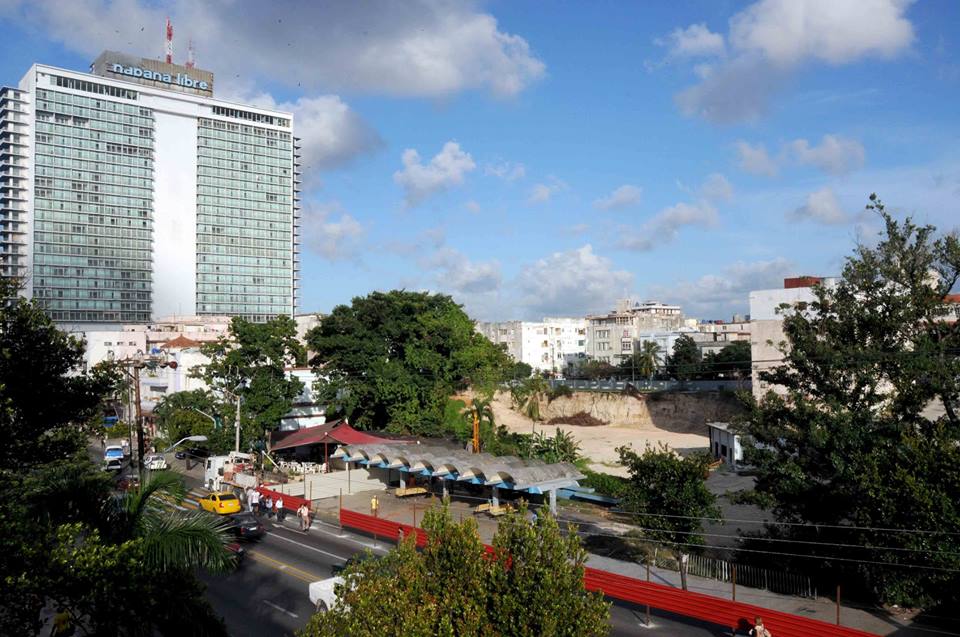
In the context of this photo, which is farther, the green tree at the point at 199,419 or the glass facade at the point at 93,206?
the glass facade at the point at 93,206

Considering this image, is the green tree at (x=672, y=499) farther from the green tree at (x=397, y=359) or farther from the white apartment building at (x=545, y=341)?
the white apartment building at (x=545, y=341)

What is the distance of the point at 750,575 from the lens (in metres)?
22.9

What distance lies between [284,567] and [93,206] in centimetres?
12602

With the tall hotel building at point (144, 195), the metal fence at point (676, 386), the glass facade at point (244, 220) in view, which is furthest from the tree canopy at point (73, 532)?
the glass facade at point (244, 220)

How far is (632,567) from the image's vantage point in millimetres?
25688

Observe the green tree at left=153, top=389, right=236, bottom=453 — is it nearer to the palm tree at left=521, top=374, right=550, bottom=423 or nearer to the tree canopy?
the tree canopy

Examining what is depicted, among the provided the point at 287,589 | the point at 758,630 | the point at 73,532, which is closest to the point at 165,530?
the point at 73,532

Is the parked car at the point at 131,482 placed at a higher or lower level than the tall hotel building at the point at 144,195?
lower

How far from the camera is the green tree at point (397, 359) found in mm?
51781

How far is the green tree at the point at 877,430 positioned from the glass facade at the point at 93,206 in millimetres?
129555

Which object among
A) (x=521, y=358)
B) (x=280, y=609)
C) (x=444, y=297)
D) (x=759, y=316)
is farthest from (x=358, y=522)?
(x=521, y=358)

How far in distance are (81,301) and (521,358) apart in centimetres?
7999

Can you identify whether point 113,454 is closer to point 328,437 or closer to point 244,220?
point 328,437

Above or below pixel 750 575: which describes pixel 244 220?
above
